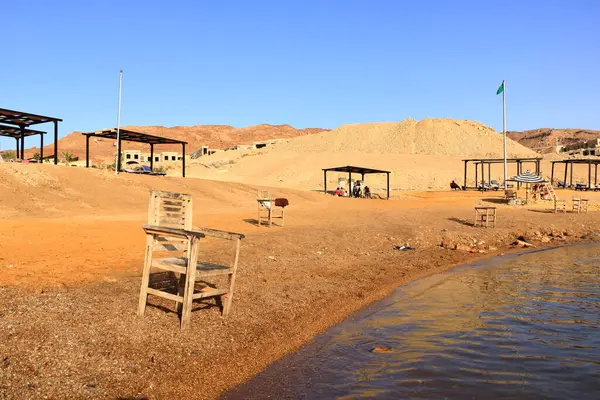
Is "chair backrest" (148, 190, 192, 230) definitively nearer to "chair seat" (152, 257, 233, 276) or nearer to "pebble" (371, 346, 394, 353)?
"chair seat" (152, 257, 233, 276)

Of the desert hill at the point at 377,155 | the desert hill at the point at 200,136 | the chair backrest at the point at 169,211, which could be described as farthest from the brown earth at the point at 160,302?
the desert hill at the point at 200,136

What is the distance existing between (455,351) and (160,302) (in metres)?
3.53

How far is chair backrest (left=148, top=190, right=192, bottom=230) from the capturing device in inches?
233

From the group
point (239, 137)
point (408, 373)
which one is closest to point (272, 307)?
point (408, 373)

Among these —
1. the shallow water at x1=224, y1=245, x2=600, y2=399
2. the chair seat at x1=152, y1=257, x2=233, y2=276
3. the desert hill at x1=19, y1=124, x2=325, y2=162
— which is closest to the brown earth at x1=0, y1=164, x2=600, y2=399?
the shallow water at x1=224, y1=245, x2=600, y2=399

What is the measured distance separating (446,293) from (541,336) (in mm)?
2556

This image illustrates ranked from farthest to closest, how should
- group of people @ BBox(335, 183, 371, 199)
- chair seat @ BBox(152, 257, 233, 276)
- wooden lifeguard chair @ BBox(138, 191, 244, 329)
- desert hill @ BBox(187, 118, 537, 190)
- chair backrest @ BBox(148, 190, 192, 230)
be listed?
desert hill @ BBox(187, 118, 537, 190)
group of people @ BBox(335, 183, 371, 199)
chair backrest @ BBox(148, 190, 192, 230)
chair seat @ BBox(152, 257, 233, 276)
wooden lifeguard chair @ BBox(138, 191, 244, 329)

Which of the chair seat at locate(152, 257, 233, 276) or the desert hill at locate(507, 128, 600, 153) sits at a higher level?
the desert hill at locate(507, 128, 600, 153)

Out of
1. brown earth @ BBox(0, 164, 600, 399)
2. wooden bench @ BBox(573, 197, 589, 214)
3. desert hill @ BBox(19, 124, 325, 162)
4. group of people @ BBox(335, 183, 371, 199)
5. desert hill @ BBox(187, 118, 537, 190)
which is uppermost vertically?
desert hill @ BBox(19, 124, 325, 162)

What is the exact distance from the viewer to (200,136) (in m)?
152

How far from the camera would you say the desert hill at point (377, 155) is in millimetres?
59469

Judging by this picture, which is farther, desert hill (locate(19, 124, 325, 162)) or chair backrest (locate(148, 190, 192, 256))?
desert hill (locate(19, 124, 325, 162))

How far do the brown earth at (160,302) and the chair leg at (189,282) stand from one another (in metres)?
0.15

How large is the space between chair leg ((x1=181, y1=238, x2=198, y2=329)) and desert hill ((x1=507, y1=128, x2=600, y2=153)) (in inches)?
6303
